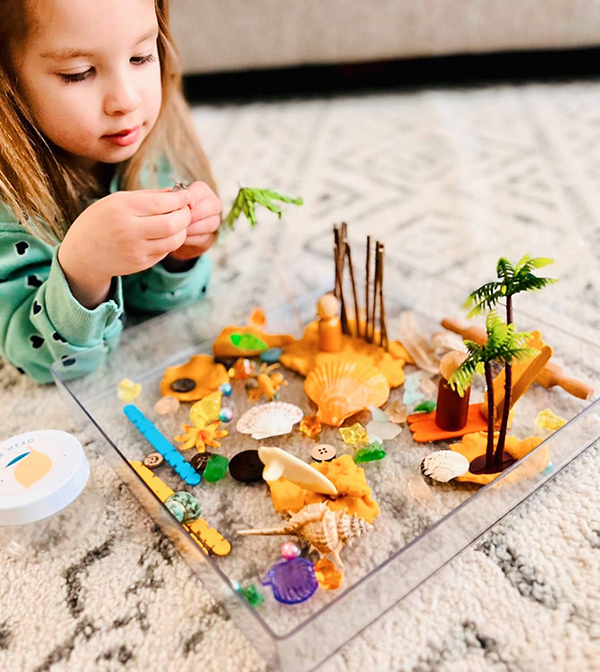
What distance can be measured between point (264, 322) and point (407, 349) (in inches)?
7.1

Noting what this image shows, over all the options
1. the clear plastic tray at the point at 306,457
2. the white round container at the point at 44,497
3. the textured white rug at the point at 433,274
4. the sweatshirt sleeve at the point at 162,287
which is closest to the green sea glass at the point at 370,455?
the clear plastic tray at the point at 306,457

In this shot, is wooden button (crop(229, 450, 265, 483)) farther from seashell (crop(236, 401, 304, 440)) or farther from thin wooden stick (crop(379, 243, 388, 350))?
thin wooden stick (crop(379, 243, 388, 350))

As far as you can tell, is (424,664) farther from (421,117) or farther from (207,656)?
(421,117)

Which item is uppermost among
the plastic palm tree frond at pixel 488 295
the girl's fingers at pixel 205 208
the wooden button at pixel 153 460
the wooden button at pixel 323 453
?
the plastic palm tree frond at pixel 488 295

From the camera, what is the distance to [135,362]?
724mm

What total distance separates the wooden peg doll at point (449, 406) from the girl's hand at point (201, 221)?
0.93 ft

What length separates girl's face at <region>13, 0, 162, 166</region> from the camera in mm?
539

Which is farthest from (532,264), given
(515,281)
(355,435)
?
(355,435)

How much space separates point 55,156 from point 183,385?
0.87ft

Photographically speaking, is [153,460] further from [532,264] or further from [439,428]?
[532,264]

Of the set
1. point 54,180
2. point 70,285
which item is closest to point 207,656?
point 70,285

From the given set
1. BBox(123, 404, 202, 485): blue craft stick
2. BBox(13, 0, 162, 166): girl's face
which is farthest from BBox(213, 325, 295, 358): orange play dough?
BBox(13, 0, 162, 166): girl's face

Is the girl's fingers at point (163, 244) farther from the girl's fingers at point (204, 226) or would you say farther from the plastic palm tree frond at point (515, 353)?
the plastic palm tree frond at point (515, 353)

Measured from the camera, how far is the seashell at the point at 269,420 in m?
0.60
